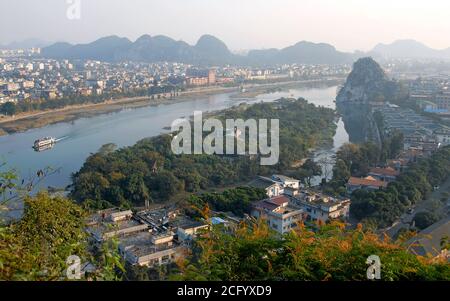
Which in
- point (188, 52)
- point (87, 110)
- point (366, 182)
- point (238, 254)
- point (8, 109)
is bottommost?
point (366, 182)

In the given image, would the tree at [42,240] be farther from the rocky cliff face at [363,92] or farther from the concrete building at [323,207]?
the rocky cliff face at [363,92]

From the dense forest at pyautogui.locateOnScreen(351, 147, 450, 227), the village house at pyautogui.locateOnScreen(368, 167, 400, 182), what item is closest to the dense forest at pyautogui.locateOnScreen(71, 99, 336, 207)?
the village house at pyautogui.locateOnScreen(368, 167, 400, 182)

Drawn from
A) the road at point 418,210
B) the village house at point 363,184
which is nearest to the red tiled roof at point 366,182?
the village house at point 363,184

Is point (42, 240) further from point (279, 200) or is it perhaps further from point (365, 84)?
point (365, 84)

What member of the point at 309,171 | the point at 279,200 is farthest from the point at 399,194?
the point at 309,171

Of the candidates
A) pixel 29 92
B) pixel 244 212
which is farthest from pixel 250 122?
pixel 29 92
